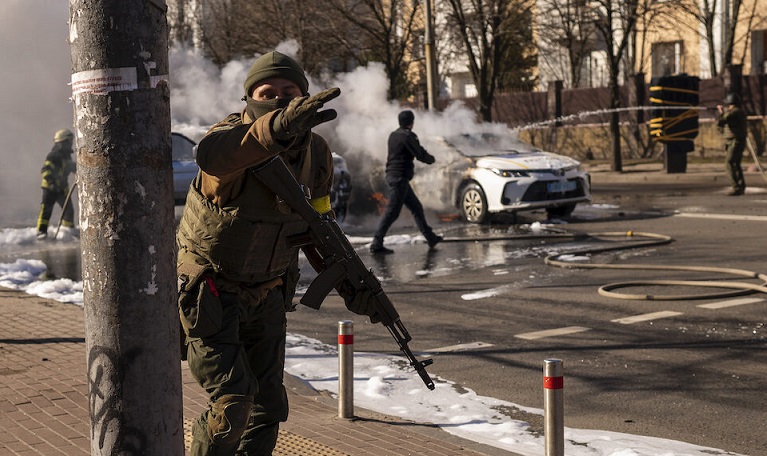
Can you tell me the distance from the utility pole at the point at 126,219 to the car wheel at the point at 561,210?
15.0 meters

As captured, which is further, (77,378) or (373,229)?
(373,229)

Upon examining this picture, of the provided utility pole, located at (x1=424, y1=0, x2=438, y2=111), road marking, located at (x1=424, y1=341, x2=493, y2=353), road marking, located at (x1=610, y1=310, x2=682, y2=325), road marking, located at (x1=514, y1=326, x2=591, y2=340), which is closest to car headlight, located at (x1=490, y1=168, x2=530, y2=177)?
road marking, located at (x1=610, y1=310, x2=682, y2=325)

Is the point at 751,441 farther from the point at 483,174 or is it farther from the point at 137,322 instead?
the point at 483,174

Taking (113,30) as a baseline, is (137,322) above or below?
below

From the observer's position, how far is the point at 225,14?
38312 mm

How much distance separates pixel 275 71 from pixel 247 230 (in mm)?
623

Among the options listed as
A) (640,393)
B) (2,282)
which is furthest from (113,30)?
(2,282)

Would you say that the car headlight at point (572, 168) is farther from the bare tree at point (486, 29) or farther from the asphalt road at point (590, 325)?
the bare tree at point (486, 29)

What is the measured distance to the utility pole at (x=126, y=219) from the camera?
310cm

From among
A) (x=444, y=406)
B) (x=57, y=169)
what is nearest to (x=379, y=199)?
(x=57, y=169)

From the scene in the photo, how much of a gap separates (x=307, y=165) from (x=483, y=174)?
13288mm

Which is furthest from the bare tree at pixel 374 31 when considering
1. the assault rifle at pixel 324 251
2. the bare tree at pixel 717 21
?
the assault rifle at pixel 324 251

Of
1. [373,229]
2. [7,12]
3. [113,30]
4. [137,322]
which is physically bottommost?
[373,229]

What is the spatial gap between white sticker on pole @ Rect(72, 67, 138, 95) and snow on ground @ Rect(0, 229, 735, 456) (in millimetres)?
3354
